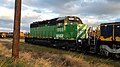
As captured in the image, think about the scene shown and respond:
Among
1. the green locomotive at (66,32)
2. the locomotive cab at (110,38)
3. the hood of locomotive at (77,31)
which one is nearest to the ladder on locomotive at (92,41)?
the locomotive cab at (110,38)

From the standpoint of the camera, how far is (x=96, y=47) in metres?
23.1

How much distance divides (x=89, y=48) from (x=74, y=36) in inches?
174

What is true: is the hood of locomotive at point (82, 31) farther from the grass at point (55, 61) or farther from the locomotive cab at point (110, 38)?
the grass at point (55, 61)

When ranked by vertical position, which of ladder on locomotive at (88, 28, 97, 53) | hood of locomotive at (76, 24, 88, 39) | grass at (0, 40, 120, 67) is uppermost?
hood of locomotive at (76, 24, 88, 39)

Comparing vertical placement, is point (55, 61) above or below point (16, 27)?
below

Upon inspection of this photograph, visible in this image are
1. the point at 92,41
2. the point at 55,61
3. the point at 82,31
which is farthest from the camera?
the point at 82,31

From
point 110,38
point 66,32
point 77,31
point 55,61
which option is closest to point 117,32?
point 110,38

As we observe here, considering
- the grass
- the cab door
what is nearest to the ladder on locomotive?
the cab door

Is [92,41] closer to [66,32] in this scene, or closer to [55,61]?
[66,32]

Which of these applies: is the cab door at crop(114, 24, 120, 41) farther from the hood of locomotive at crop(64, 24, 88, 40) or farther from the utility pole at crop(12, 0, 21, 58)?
the utility pole at crop(12, 0, 21, 58)

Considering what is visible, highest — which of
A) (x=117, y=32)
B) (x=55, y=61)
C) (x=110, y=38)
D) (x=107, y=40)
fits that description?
(x=117, y=32)

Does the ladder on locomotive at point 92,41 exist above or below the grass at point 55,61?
above

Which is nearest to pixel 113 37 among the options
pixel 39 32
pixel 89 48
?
pixel 89 48

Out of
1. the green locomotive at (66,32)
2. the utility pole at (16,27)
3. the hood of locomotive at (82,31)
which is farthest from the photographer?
the hood of locomotive at (82,31)
